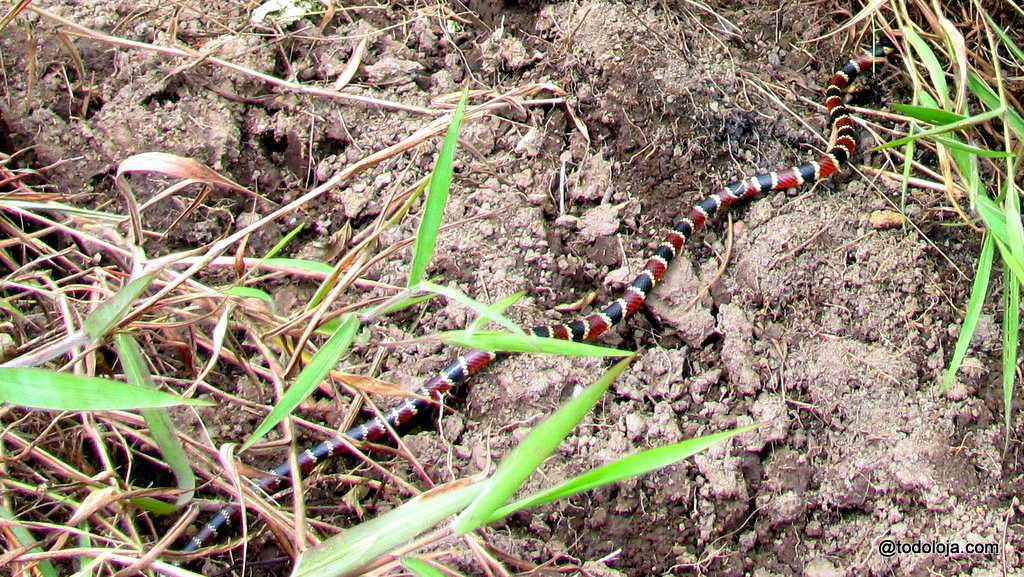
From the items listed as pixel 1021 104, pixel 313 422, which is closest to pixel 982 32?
pixel 1021 104

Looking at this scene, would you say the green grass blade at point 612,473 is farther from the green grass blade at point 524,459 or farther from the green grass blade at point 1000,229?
the green grass blade at point 1000,229

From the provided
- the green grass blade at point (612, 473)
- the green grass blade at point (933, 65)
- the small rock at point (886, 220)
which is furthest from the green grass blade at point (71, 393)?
the green grass blade at point (933, 65)

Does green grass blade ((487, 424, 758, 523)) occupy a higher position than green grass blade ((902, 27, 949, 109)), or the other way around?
green grass blade ((902, 27, 949, 109))

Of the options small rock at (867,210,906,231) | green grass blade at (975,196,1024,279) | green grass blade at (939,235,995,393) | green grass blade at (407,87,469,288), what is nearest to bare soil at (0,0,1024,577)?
small rock at (867,210,906,231)

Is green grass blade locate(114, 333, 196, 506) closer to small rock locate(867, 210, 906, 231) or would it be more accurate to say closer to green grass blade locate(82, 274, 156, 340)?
green grass blade locate(82, 274, 156, 340)

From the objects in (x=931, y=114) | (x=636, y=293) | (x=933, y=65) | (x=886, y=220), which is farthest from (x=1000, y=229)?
(x=636, y=293)

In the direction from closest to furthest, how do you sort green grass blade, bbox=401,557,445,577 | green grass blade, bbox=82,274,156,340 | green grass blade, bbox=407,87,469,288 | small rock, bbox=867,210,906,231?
green grass blade, bbox=401,557,445,577 → green grass blade, bbox=407,87,469,288 → green grass blade, bbox=82,274,156,340 → small rock, bbox=867,210,906,231
